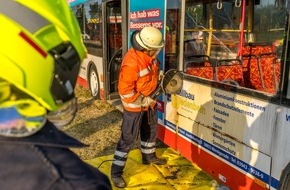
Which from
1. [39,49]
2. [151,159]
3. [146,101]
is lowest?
[151,159]

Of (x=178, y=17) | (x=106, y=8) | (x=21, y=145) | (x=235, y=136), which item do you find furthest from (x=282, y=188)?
(x=106, y=8)

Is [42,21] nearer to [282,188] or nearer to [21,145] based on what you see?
[21,145]

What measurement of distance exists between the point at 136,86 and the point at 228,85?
3.28 ft

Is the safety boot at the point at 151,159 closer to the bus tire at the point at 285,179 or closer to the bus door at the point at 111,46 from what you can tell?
the bus tire at the point at 285,179

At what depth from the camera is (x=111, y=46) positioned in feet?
24.5

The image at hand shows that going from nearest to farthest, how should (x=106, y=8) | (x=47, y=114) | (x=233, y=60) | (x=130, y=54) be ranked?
1. (x=47, y=114)
2. (x=130, y=54)
3. (x=233, y=60)
4. (x=106, y=8)

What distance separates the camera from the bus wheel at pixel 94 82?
837cm

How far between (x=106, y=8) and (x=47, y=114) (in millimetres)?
6559

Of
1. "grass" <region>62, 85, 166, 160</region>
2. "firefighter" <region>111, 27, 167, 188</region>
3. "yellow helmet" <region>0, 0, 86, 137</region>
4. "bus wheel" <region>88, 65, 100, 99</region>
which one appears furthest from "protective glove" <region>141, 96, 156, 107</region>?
"bus wheel" <region>88, 65, 100, 99</region>

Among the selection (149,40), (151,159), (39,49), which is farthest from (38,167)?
(151,159)

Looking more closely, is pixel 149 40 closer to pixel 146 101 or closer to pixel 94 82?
pixel 146 101

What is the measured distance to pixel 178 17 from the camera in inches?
165

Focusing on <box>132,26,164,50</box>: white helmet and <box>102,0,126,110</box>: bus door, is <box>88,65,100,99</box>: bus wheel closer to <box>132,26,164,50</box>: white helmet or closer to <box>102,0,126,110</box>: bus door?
<box>102,0,126,110</box>: bus door

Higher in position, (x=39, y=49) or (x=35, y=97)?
(x=39, y=49)
